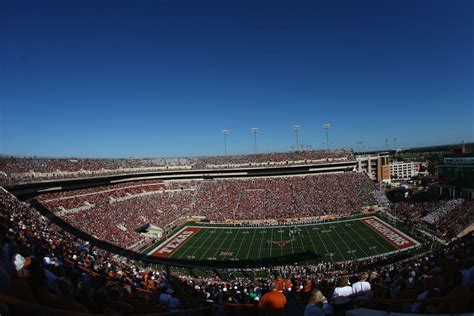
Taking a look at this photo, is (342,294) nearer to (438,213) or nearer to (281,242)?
(281,242)

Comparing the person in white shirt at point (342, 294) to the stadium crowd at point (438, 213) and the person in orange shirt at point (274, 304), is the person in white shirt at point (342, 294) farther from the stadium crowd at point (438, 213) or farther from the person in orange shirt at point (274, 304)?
the stadium crowd at point (438, 213)

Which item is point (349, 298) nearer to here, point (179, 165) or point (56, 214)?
point (56, 214)

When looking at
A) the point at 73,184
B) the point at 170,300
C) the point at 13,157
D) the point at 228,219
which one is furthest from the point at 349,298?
the point at 13,157

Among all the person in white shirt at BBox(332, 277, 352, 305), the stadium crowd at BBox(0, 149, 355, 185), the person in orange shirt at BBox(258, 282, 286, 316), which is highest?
the stadium crowd at BBox(0, 149, 355, 185)

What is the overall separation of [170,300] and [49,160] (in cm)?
4568

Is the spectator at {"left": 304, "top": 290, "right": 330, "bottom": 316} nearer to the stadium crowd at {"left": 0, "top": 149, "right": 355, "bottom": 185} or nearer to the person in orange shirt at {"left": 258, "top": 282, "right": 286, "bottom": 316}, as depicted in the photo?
the person in orange shirt at {"left": 258, "top": 282, "right": 286, "bottom": 316}

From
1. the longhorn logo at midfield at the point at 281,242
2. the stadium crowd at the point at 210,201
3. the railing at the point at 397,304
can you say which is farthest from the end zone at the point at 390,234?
the railing at the point at 397,304

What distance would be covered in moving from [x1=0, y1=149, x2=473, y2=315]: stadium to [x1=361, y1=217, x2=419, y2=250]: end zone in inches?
4.4

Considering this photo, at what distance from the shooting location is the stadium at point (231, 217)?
23.0 meters

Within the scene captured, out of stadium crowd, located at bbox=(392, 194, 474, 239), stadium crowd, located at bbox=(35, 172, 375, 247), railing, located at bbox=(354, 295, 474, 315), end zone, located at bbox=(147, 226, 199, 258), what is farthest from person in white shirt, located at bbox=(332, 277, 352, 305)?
stadium crowd, located at bbox=(35, 172, 375, 247)

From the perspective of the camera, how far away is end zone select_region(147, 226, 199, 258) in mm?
30261

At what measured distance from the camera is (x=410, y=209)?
3684 cm

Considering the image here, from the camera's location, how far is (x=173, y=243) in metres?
33.6

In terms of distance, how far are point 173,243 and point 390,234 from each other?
2366 cm
